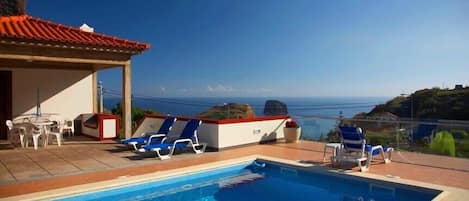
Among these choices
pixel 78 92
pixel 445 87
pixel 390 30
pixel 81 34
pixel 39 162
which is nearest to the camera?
pixel 39 162

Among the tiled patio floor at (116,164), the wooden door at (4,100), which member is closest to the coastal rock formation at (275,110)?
the tiled patio floor at (116,164)

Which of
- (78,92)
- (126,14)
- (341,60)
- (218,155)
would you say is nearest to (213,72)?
(341,60)

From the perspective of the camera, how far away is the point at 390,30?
22.6 metres

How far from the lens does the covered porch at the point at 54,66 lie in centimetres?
958

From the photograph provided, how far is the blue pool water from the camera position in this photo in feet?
21.0

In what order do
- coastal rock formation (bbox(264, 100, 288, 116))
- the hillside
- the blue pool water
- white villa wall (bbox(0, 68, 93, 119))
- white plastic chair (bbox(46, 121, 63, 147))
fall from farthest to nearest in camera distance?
the hillside
coastal rock formation (bbox(264, 100, 288, 116))
white villa wall (bbox(0, 68, 93, 119))
white plastic chair (bbox(46, 121, 63, 147))
the blue pool water

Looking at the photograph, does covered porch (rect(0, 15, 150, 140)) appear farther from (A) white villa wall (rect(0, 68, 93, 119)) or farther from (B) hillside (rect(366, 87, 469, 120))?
(B) hillside (rect(366, 87, 469, 120))

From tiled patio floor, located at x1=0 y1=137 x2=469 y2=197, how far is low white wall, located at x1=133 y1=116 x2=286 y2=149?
33 cm

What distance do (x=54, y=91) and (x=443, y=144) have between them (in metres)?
12.5

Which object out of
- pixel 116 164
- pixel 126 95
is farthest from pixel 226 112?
pixel 116 164

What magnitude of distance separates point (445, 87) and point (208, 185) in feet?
85.7

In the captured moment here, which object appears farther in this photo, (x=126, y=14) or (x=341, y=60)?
(x=341, y=60)

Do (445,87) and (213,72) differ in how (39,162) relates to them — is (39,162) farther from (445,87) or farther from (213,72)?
(213,72)

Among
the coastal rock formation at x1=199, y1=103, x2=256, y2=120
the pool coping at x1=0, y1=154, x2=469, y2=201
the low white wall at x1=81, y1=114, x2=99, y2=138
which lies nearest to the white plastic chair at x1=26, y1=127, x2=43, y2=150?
the low white wall at x1=81, y1=114, x2=99, y2=138
